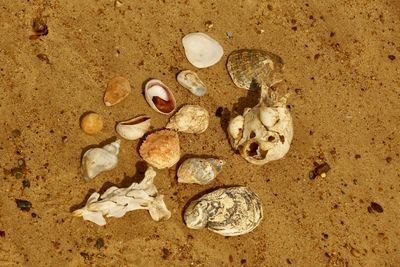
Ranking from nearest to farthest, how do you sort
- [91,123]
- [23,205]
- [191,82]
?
1. [23,205]
2. [91,123]
3. [191,82]

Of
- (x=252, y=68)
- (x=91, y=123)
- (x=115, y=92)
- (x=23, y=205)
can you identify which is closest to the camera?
(x=23, y=205)

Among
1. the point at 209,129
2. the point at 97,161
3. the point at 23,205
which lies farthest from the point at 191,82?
the point at 23,205

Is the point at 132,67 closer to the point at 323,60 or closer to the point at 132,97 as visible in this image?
the point at 132,97

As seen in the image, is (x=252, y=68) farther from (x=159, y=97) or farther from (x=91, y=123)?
(x=91, y=123)

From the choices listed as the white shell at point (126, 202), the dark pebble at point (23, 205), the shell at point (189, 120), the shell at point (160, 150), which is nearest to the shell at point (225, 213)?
the white shell at point (126, 202)

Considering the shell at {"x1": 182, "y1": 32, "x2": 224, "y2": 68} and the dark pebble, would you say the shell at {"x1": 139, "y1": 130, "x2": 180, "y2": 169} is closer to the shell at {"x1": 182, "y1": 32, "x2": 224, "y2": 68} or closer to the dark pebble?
the shell at {"x1": 182, "y1": 32, "x2": 224, "y2": 68}

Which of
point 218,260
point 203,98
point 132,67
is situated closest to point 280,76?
point 203,98

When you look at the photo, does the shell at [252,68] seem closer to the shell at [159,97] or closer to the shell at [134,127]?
the shell at [159,97]
